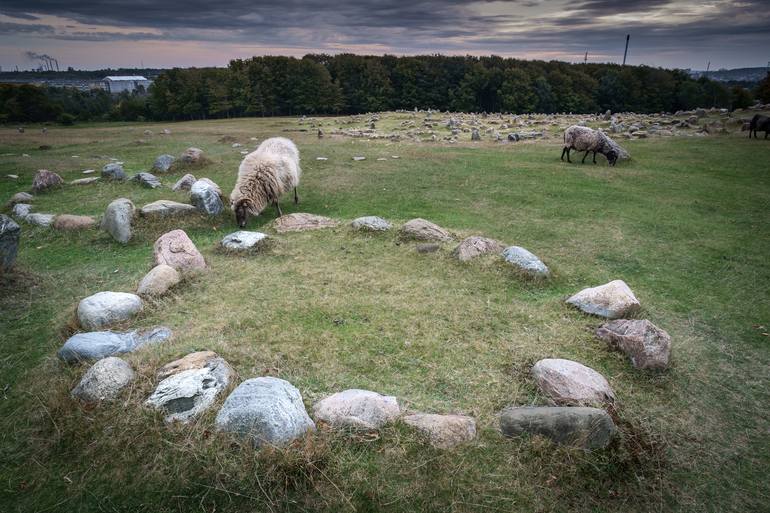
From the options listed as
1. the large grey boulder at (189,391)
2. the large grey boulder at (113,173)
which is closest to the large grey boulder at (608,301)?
the large grey boulder at (189,391)

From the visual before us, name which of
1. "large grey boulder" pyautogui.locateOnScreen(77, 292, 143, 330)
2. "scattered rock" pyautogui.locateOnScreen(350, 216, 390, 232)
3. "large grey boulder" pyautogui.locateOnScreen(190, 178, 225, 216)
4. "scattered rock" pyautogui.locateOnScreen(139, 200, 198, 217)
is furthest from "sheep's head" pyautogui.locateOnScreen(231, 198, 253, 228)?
"large grey boulder" pyautogui.locateOnScreen(77, 292, 143, 330)

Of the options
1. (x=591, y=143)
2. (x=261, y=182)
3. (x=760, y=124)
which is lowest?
(x=261, y=182)

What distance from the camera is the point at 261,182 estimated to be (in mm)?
11922

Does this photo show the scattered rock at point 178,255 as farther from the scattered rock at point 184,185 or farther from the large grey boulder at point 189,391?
the scattered rock at point 184,185

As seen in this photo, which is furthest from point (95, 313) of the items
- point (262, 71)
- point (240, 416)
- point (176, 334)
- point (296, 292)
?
point (262, 71)

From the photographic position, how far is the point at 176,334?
6.21 m

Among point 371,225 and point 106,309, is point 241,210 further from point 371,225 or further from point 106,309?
point 106,309

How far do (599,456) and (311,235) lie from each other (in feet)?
26.6

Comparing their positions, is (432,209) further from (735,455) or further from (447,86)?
(447,86)

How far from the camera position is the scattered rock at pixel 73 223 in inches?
424

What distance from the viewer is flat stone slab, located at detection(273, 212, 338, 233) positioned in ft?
36.4

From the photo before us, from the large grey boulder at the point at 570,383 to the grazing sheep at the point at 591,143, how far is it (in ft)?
52.8

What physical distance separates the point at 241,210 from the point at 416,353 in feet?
24.8

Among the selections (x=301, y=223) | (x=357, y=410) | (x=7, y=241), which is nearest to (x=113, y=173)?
(x=7, y=241)
